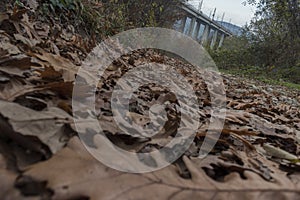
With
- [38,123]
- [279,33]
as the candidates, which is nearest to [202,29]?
[279,33]

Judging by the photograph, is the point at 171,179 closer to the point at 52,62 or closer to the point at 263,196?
the point at 263,196

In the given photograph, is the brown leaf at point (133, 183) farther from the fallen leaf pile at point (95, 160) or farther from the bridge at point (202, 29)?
the bridge at point (202, 29)

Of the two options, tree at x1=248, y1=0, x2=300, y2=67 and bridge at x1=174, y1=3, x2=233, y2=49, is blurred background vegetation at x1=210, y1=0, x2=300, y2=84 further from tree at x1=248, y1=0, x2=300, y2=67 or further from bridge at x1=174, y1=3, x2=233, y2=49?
bridge at x1=174, y1=3, x2=233, y2=49

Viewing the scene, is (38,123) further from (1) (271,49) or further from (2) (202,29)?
(2) (202,29)

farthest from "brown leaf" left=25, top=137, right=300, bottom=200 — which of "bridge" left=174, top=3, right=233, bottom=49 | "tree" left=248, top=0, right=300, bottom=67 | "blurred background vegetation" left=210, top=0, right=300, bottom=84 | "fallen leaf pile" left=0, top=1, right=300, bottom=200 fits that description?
"bridge" left=174, top=3, right=233, bottom=49

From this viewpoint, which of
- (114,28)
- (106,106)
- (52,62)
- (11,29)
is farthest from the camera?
(114,28)

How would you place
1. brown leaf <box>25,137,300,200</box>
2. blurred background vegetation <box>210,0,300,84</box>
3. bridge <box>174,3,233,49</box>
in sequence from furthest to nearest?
bridge <box>174,3,233,49</box>, blurred background vegetation <box>210,0,300,84</box>, brown leaf <box>25,137,300,200</box>

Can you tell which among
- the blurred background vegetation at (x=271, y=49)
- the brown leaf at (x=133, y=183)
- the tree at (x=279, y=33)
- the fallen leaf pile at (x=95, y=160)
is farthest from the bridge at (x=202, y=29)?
the brown leaf at (x=133, y=183)

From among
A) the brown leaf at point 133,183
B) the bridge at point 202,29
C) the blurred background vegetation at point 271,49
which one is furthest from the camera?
the bridge at point 202,29

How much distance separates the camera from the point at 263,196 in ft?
1.86

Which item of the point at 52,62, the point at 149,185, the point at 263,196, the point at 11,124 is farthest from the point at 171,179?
the point at 52,62

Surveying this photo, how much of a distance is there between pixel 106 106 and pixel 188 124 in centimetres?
31

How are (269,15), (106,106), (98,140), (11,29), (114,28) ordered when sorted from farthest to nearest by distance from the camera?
(269,15) → (114,28) → (11,29) → (106,106) → (98,140)

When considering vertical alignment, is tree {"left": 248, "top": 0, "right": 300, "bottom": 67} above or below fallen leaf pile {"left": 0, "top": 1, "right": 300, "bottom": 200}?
above
